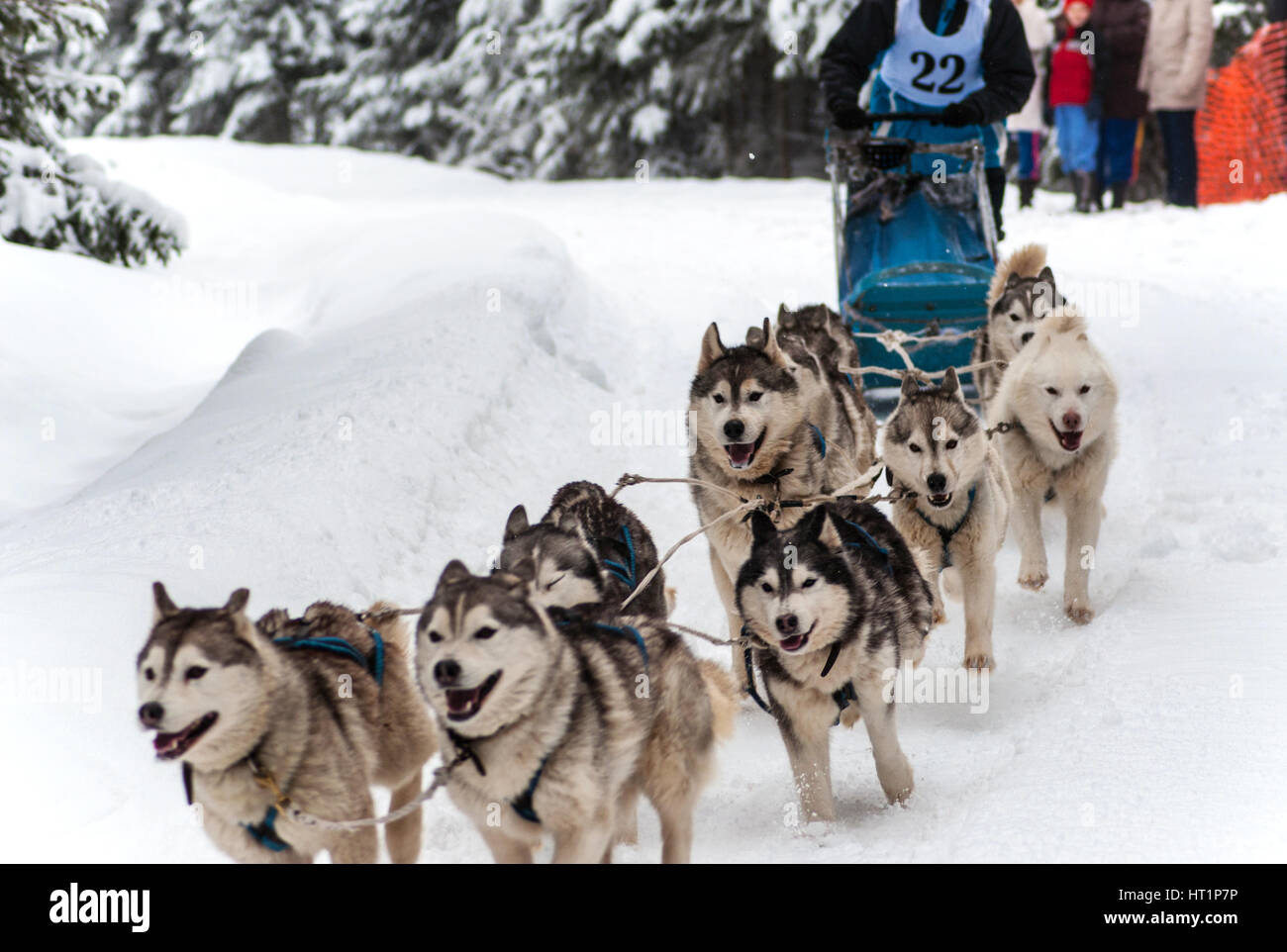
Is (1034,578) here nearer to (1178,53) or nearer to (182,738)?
(182,738)

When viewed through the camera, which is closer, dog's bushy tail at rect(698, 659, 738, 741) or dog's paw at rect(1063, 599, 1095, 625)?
dog's bushy tail at rect(698, 659, 738, 741)

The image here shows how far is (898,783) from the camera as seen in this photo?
12.2 feet

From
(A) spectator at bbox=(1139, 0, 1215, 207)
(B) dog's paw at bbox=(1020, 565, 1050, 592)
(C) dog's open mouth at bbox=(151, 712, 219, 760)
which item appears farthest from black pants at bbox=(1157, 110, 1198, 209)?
(C) dog's open mouth at bbox=(151, 712, 219, 760)

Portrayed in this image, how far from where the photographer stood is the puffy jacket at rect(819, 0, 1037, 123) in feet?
22.9

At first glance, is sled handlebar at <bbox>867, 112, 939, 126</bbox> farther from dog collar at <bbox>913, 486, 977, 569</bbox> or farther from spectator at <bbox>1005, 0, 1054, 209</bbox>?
spectator at <bbox>1005, 0, 1054, 209</bbox>

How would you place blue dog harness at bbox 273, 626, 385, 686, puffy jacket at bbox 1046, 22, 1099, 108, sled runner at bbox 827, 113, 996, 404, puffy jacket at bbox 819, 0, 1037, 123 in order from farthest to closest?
1. puffy jacket at bbox 1046, 22, 1099, 108
2. puffy jacket at bbox 819, 0, 1037, 123
3. sled runner at bbox 827, 113, 996, 404
4. blue dog harness at bbox 273, 626, 385, 686

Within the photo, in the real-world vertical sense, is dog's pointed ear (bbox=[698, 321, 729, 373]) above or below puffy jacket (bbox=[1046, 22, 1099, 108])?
below

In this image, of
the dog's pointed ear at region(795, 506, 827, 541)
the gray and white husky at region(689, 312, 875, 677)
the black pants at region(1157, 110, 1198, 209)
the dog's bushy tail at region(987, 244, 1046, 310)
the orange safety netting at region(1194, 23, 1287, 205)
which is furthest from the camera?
the orange safety netting at region(1194, 23, 1287, 205)

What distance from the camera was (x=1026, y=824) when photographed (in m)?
3.24

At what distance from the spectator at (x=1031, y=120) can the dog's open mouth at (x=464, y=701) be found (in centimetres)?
1330

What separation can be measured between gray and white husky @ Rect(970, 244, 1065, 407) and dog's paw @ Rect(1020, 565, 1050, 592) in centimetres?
97
